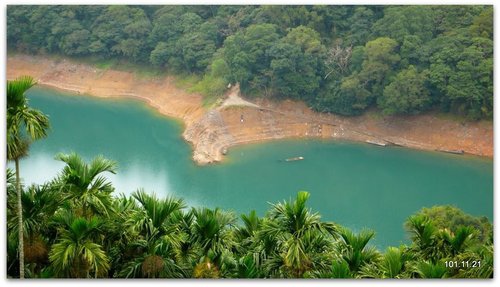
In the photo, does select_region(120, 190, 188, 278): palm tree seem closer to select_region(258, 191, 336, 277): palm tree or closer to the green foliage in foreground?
the green foliage in foreground

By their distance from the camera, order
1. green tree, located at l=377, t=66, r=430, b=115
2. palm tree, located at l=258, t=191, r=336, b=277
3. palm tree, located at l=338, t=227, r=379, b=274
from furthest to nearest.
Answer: green tree, located at l=377, t=66, r=430, b=115, palm tree, located at l=338, t=227, r=379, b=274, palm tree, located at l=258, t=191, r=336, b=277

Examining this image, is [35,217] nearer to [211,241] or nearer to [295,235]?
[211,241]

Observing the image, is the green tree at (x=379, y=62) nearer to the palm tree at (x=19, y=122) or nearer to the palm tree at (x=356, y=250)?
the palm tree at (x=356, y=250)

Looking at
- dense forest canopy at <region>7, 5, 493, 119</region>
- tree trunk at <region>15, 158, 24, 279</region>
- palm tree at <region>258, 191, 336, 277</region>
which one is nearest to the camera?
tree trunk at <region>15, 158, 24, 279</region>

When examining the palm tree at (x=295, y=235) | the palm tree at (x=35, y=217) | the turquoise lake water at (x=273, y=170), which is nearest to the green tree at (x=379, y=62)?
the turquoise lake water at (x=273, y=170)

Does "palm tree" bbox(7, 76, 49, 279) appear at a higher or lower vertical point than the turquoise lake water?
higher

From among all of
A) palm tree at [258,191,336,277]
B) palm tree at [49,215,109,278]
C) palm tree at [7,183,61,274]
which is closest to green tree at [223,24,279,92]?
palm tree at [258,191,336,277]

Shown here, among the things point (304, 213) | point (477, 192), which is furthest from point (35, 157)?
point (477, 192)
